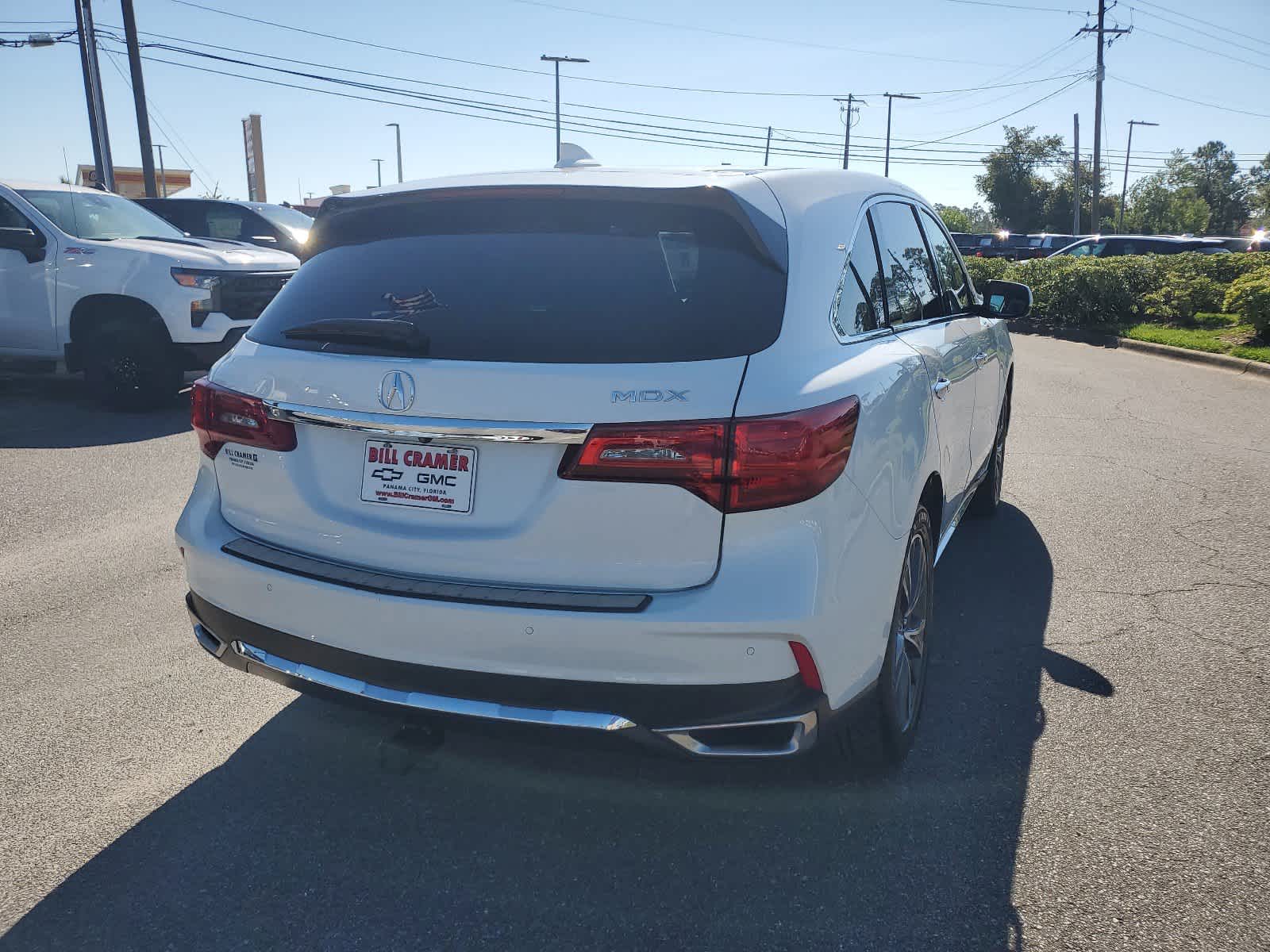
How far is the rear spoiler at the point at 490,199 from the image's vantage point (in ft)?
8.63

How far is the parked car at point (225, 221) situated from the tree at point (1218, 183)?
11332 centimetres

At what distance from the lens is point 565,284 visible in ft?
8.58

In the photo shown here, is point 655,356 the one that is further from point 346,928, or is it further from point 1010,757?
point 1010,757

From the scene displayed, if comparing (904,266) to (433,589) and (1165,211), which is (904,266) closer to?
(433,589)

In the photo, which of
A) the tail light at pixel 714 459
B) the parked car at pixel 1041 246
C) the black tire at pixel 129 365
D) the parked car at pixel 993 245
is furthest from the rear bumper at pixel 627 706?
the parked car at pixel 993 245

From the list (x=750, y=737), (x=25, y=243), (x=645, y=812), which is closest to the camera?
(x=750, y=737)

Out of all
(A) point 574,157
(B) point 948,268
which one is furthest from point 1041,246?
(A) point 574,157

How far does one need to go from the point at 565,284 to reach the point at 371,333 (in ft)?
1.68

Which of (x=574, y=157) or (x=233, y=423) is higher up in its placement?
(x=574, y=157)

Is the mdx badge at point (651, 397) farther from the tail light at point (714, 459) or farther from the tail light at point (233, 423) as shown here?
the tail light at point (233, 423)

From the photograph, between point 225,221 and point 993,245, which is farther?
point 993,245

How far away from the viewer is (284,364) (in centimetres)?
278

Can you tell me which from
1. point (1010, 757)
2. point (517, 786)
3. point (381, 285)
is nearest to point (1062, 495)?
point (1010, 757)

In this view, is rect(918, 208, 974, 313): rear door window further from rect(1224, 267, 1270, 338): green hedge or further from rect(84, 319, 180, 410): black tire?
rect(1224, 267, 1270, 338): green hedge
